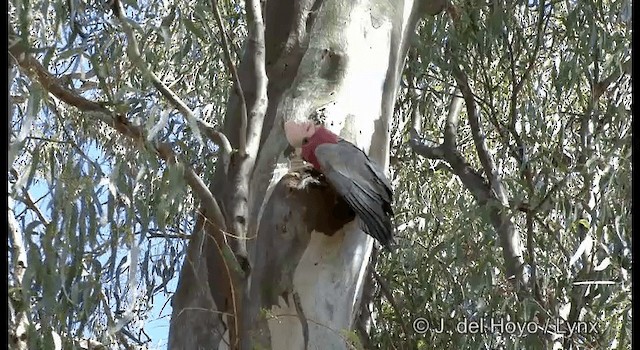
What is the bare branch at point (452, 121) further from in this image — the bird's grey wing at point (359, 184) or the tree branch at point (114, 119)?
the tree branch at point (114, 119)

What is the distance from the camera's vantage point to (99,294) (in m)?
1.91

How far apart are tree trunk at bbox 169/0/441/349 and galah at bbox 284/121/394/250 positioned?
0.06 metres

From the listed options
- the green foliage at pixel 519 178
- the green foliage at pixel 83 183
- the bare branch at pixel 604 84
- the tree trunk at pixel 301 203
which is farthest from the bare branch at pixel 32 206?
the bare branch at pixel 604 84

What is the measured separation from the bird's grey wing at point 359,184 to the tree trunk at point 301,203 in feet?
0.23

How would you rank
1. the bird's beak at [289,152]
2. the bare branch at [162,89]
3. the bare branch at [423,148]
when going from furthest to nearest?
the bare branch at [423,148] → the bird's beak at [289,152] → the bare branch at [162,89]

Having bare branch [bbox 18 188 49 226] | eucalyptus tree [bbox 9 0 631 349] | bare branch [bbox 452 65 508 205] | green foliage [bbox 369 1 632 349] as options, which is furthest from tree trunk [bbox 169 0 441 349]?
bare branch [bbox 452 65 508 205]

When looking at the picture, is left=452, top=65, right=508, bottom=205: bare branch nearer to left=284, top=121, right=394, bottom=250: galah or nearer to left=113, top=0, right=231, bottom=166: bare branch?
left=284, top=121, right=394, bottom=250: galah

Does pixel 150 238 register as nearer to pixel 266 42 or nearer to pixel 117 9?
pixel 266 42

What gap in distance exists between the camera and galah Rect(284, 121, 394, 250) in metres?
1.78

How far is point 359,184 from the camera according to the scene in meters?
1.79

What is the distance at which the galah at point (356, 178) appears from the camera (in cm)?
178

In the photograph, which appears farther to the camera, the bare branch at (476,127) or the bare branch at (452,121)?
the bare branch at (452,121)

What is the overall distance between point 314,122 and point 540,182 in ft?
3.25

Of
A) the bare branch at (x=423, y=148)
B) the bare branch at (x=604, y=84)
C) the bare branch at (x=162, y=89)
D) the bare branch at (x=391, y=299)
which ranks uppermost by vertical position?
the bare branch at (x=423, y=148)
